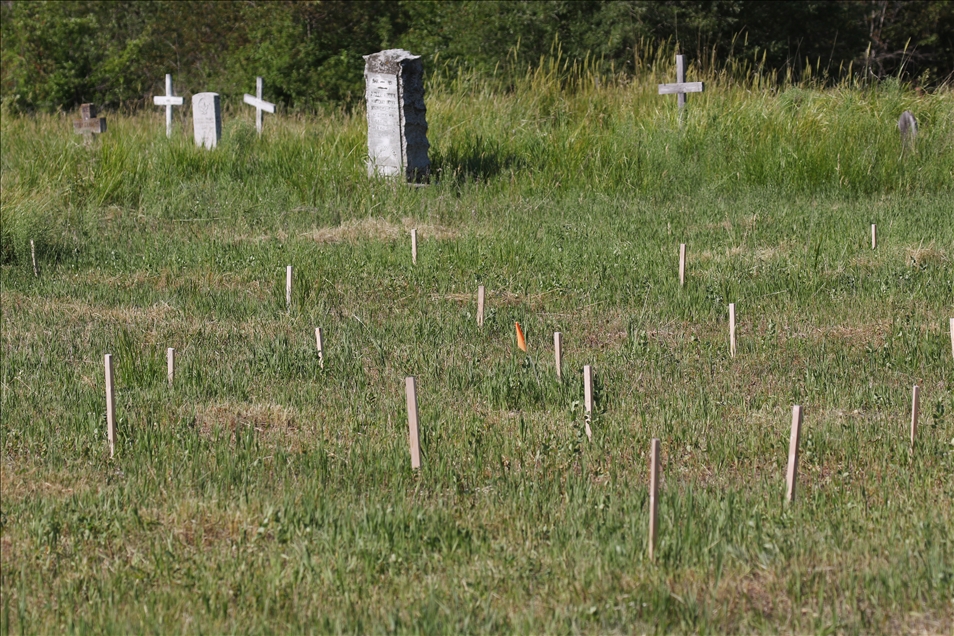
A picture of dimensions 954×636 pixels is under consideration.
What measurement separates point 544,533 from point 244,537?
1.10m

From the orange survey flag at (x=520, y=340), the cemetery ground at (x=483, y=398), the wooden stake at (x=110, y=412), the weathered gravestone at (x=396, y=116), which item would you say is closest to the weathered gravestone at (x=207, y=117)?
the cemetery ground at (x=483, y=398)

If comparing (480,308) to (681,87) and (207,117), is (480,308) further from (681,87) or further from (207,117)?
(207,117)

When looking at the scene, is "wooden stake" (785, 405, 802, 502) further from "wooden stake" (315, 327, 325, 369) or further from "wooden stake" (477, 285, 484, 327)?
"wooden stake" (477, 285, 484, 327)

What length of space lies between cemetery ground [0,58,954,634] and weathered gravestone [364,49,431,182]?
37cm

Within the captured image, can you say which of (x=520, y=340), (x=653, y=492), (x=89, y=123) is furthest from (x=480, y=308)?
(x=89, y=123)

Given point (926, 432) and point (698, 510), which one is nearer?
point (698, 510)

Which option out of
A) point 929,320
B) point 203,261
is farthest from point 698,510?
point 203,261

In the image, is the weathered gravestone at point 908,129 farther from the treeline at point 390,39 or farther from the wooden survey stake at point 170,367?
the treeline at point 390,39

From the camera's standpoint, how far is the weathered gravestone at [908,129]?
12750 millimetres

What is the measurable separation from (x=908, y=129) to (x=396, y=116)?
576 cm

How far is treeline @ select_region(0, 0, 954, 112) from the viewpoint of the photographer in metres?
23.7

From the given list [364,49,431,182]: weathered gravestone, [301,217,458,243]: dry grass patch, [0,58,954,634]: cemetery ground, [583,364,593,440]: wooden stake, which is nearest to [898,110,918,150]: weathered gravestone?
[0,58,954,634]: cemetery ground

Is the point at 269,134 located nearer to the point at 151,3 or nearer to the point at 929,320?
the point at 929,320

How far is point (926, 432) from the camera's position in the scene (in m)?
5.14
